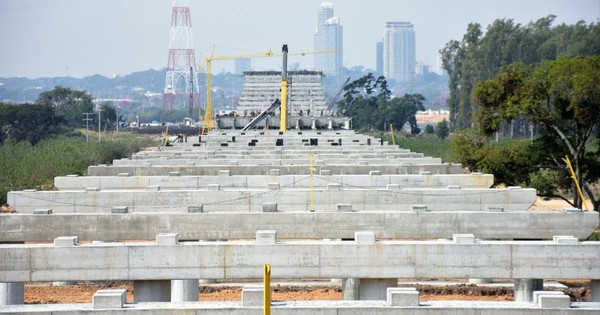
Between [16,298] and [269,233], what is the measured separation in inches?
189

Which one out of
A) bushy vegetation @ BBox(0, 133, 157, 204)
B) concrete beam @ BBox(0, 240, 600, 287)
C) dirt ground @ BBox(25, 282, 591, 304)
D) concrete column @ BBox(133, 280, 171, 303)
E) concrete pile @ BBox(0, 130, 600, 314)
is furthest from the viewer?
bushy vegetation @ BBox(0, 133, 157, 204)

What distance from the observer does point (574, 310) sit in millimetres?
16156

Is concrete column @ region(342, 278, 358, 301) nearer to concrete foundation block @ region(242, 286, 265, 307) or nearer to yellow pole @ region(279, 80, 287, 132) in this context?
concrete foundation block @ region(242, 286, 265, 307)

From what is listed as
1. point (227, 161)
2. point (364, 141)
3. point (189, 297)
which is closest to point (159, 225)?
point (189, 297)

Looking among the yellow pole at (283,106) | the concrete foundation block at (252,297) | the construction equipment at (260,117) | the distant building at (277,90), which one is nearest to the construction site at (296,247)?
the concrete foundation block at (252,297)

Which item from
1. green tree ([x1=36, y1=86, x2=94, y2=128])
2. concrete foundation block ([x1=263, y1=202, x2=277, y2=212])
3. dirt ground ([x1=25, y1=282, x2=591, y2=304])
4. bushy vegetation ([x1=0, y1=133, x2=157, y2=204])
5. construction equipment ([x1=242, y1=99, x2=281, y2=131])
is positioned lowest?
dirt ground ([x1=25, y1=282, x2=591, y2=304])

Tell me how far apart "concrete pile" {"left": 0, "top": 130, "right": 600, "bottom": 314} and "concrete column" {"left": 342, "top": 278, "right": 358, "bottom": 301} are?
0.08 ft

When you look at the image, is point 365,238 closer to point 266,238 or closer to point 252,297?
point 266,238

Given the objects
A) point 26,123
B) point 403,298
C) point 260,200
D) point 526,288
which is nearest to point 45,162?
point 260,200

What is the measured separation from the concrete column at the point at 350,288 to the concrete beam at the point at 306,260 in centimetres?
135

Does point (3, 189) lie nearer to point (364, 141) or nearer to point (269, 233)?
point (364, 141)

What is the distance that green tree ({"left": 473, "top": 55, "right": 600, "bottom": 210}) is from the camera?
1510 inches

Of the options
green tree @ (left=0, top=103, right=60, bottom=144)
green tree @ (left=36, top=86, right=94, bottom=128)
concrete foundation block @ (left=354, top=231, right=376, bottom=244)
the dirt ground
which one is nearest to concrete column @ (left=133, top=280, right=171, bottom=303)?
concrete foundation block @ (left=354, top=231, right=376, bottom=244)

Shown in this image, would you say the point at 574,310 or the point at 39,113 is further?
the point at 39,113
